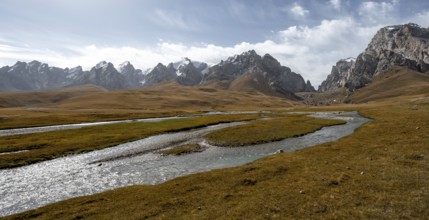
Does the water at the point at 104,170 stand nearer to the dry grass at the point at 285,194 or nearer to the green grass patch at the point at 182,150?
the green grass patch at the point at 182,150

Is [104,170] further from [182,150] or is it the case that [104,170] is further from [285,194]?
[285,194]

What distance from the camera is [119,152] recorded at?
56188 mm

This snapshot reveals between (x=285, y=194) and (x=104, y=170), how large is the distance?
28.4 meters

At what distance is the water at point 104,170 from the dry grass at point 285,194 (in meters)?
4.56

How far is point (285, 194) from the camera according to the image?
2616 cm

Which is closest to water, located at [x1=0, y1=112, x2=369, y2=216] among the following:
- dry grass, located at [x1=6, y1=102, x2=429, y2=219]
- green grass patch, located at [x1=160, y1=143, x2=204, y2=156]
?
green grass patch, located at [x1=160, y1=143, x2=204, y2=156]

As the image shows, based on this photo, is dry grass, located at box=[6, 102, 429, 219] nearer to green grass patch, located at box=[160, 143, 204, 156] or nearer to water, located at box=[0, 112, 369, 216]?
water, located at box=[0, 112, 369, 216]

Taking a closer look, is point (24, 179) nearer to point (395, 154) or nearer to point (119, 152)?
point (119, 152)

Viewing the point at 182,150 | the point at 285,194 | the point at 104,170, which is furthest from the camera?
the point at 182,150

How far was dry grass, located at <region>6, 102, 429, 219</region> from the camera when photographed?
22.3 metres

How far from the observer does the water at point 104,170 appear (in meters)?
32.8

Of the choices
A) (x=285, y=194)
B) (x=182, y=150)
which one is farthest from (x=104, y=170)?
(x=285, y=194)

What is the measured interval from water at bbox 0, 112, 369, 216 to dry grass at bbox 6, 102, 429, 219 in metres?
4.56

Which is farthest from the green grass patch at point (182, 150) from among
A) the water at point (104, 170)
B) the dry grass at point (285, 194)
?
the dry grass at point (285, 194)
